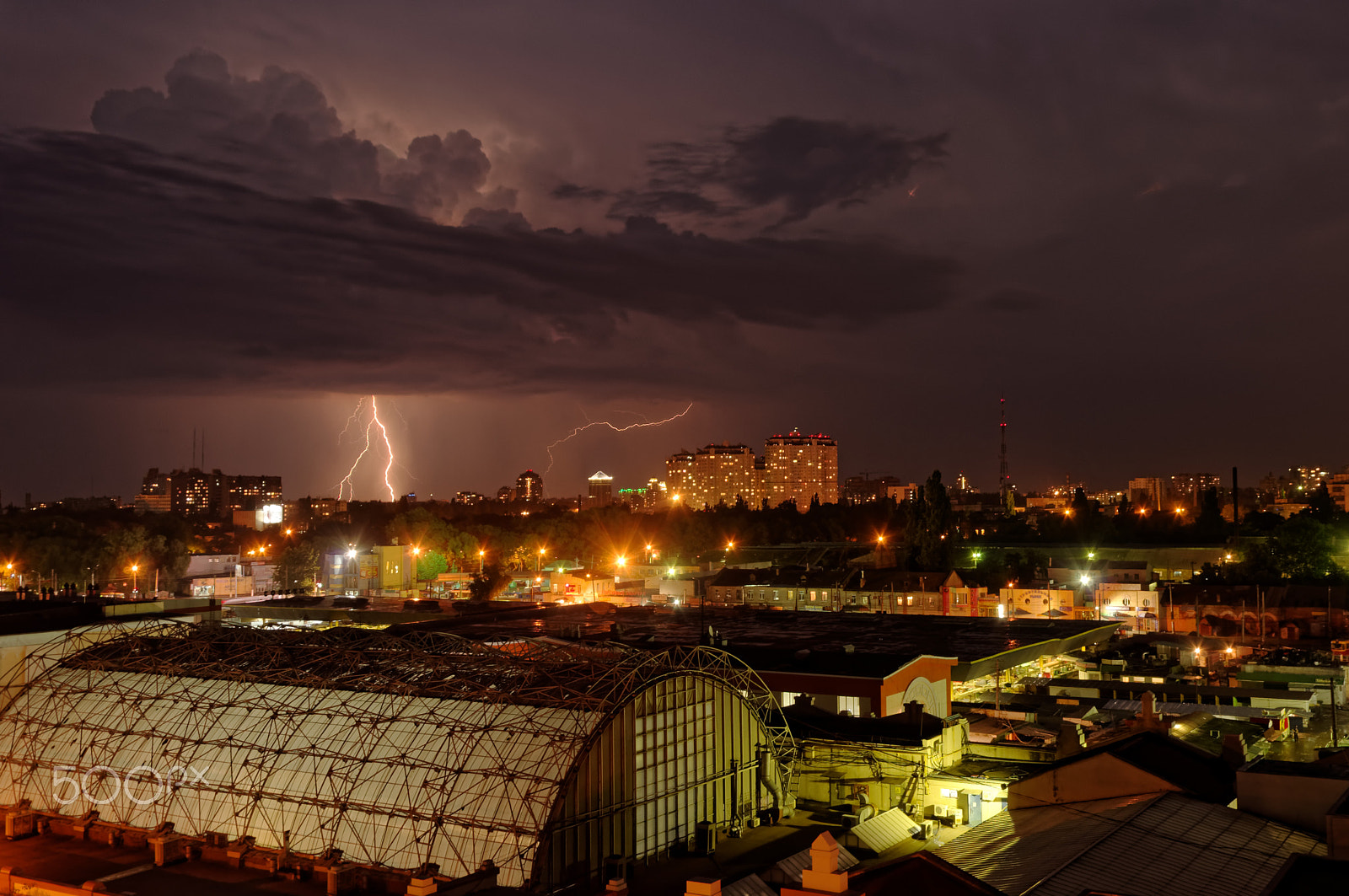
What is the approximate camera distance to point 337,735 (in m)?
18.9

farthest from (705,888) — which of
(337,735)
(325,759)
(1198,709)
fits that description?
(1198,709)

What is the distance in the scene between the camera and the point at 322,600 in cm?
5806

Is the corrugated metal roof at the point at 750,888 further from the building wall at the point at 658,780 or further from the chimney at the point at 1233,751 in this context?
the chimney at the point at 1233,751

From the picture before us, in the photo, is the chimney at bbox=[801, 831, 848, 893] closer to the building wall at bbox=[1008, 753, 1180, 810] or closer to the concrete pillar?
the building wall at bbox=[1008, 753, 1180, 810]

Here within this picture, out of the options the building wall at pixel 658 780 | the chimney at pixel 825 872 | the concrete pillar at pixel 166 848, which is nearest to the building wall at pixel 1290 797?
the chimney at pixel 825 872

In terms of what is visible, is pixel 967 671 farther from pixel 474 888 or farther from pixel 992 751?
pixel 474 888

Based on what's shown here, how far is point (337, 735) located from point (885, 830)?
35.3ft

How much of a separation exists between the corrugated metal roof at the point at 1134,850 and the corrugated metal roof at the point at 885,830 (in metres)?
3.71

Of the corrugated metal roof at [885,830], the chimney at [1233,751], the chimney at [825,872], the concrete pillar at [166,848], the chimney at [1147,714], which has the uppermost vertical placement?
the chimney at [825,872]

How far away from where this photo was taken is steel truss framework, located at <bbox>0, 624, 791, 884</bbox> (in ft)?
54.5

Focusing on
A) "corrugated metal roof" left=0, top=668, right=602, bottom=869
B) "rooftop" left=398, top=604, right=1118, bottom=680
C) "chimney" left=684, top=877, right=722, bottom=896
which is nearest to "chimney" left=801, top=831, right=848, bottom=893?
"chimney" left=684, top=877, right=722, bottom=896

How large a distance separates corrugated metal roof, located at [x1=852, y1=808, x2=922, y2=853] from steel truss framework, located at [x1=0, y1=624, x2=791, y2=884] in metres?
2.76

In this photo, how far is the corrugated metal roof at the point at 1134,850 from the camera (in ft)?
38.2

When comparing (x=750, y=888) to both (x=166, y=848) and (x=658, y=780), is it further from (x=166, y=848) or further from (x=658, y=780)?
(x=166, y=848)
